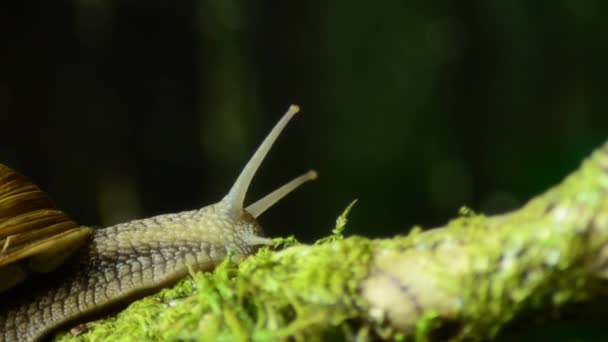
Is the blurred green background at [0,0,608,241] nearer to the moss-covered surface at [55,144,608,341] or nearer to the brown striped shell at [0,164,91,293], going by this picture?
the brown striped shell at [0,164,91,293]

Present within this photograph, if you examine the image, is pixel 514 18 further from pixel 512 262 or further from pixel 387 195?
pixel 512 262

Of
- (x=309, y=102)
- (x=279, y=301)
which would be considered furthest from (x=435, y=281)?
(x=309, y=102)

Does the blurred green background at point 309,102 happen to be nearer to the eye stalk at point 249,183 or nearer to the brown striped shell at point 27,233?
the eye stalk at point 249,183

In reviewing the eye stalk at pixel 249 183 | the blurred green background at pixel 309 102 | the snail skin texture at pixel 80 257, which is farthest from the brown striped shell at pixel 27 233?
the blurred green background at pixel 309 102

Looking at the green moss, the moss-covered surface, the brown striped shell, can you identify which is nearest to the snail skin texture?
the brown striped shell

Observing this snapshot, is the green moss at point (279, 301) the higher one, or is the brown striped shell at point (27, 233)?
the green moss at point (279, 301)

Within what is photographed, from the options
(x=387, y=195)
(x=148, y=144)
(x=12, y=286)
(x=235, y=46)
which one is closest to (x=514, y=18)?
(x=387, y=195)

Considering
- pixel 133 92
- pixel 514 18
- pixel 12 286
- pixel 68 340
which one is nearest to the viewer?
pixel 68 340

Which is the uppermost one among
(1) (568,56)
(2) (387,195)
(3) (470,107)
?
(1) (568,56)
